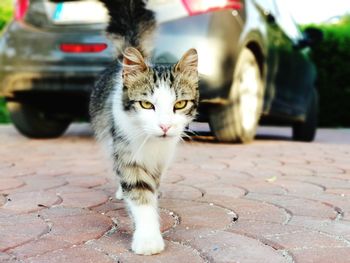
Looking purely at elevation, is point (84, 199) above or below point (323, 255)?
below

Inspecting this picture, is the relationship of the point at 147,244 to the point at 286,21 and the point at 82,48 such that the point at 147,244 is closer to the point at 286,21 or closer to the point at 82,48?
the point at 82,48

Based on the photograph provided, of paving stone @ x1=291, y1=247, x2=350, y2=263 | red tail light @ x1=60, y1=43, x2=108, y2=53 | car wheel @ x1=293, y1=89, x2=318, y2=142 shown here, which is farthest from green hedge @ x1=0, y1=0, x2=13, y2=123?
paving stone @ x1=291, y1=247, x2=350, y2=263

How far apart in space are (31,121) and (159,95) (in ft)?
12.5

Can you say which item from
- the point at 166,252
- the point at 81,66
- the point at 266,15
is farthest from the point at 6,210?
the point at 266,15

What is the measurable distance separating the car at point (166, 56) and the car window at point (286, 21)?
100mm

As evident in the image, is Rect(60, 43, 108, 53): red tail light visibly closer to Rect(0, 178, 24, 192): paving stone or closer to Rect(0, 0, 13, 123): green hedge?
Rect(0, 178, 24, 192): paving stone

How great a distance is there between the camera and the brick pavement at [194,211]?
1939mm

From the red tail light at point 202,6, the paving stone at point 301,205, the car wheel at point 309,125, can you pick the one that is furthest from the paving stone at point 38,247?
the car wheel at point 309,125

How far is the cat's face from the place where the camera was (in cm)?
218

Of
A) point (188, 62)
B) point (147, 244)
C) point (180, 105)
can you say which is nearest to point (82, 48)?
point (188, 62)

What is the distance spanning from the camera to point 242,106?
5.10 metres

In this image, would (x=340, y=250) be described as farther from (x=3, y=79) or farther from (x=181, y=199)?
(x=3, y=79)

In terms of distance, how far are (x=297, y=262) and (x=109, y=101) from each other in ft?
4.39

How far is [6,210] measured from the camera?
2.51 m
